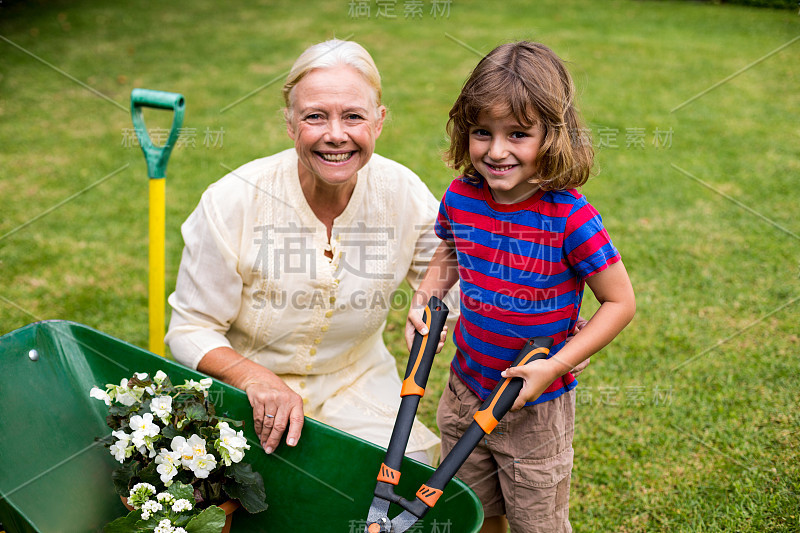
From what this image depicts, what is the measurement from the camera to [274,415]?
4.85 ft

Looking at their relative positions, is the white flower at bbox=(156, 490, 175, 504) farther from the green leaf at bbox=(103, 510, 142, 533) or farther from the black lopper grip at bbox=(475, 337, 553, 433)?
the black lopper grip at bbox=(475, 337, 553, 433)

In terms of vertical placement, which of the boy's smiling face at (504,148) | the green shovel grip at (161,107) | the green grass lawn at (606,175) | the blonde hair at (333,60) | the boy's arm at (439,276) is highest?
the blonde hair at (333,60)

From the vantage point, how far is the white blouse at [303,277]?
1.72 metres

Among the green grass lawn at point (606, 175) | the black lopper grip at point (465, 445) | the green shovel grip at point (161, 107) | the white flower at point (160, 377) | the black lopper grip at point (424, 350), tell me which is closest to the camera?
the black lopper grip at point (465, 445)

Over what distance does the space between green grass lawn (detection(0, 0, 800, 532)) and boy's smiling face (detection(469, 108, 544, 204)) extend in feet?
0.54

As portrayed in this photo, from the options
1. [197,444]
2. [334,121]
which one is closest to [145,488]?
[197,444]

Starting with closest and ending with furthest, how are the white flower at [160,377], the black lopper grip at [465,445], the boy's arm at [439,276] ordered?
the black lopper grip at [465,445] < the white flower at [160,377] < the boy's arm at [439,276]

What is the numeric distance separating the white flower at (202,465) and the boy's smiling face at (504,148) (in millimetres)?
720

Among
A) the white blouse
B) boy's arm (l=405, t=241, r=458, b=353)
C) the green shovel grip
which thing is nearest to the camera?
boy's arm (l=405, t=241, r=458, b=353)

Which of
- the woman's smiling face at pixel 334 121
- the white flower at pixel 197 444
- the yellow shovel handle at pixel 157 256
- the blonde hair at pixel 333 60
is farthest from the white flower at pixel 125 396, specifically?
the blonde hair at pixel 333 60

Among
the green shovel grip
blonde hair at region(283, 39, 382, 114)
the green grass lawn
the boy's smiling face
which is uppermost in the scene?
blonde hair at region(283, 39, 382, 114)

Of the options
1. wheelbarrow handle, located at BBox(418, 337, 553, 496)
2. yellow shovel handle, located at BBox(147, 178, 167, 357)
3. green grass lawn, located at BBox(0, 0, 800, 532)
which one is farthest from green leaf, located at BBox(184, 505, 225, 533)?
green grass lawn, located at BBox(0, 0, 800, 532)

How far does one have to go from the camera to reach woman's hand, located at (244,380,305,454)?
1.45 meters

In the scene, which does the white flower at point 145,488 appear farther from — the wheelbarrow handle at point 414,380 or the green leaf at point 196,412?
the wheelbarrow handle at point 414,380
